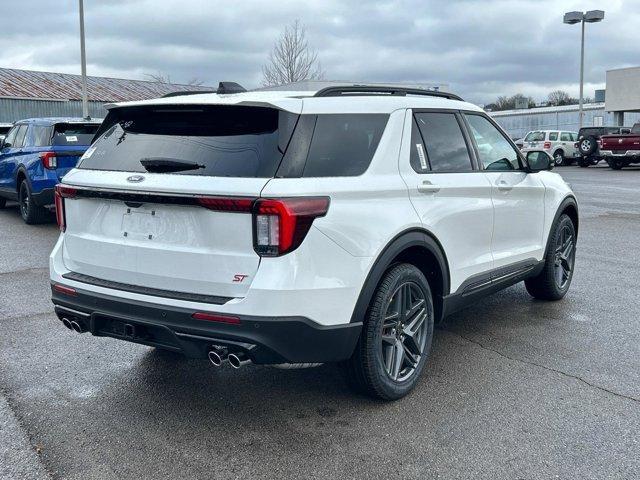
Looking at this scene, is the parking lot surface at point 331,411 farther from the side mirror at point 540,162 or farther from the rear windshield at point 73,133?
the rear windshield at point 73,133

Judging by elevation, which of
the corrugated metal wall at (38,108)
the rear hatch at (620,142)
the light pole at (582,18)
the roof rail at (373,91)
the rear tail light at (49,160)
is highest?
the light pole at (582,18)

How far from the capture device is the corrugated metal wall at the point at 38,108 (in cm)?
3020

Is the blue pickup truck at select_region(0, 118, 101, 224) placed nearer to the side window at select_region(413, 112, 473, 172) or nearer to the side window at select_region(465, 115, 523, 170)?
the side window at select_region(465, 115, 523, 170)

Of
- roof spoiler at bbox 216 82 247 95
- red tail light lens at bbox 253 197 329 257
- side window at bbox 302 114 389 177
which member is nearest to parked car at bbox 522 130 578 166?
roof spoiler at bbox 216 82 247 95

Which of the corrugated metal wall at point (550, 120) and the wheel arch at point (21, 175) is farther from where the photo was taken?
the corrugated metal wall at point (550, 120)

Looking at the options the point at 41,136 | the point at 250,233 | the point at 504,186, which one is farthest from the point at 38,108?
the point at 250,233

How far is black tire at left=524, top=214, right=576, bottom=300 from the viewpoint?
5949 millimetres

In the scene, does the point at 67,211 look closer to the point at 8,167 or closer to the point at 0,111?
the point at 8,167

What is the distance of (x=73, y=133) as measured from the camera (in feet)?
35.8

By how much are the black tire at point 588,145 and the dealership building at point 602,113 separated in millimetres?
9420

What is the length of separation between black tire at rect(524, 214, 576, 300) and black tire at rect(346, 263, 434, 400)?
221cm

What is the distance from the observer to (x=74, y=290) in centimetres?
378

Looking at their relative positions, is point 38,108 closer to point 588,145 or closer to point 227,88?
point 588,145

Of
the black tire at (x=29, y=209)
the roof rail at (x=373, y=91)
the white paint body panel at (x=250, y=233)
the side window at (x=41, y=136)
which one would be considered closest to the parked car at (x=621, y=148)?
the black tire at (x=29, y=209)
